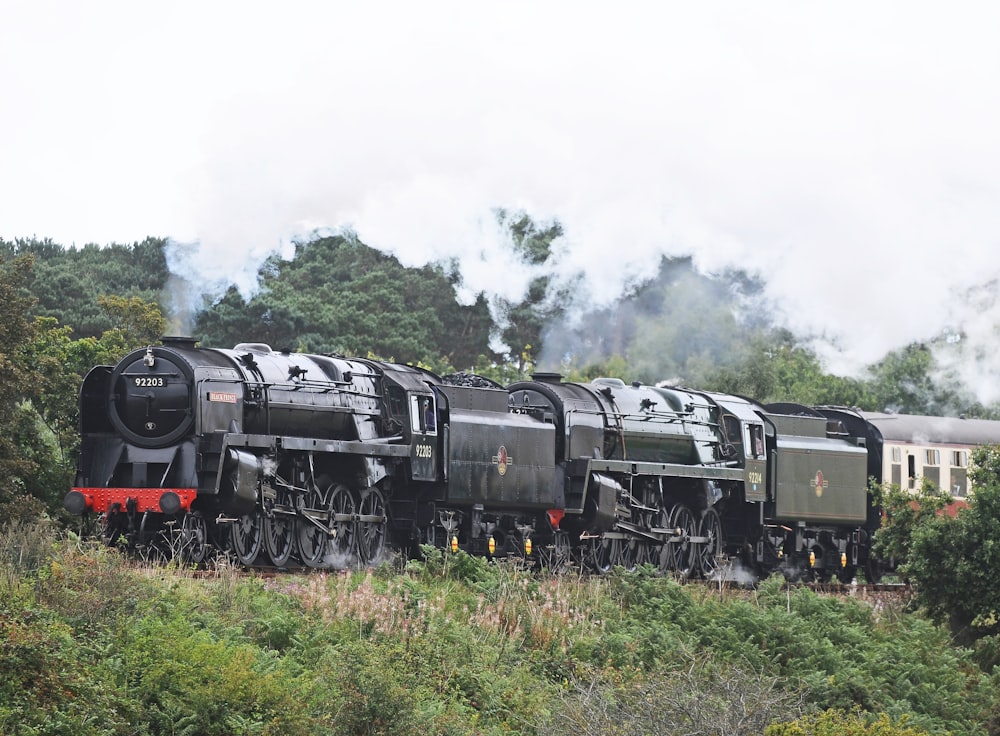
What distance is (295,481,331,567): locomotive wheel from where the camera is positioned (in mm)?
21750

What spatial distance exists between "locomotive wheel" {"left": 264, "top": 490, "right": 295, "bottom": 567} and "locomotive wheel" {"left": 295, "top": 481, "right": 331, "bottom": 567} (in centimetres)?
16

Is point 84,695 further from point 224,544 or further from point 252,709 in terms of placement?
point 224,544

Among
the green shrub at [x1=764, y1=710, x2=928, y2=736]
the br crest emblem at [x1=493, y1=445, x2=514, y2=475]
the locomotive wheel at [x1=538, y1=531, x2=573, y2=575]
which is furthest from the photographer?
the br crest emblem at [x1=493, y1=445, x2=514, y2=475]

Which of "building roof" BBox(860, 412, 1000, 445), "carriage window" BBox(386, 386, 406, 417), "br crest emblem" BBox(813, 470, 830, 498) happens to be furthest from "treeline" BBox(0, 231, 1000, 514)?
"br crest emblem" BBox(813, 470, 830, 498)

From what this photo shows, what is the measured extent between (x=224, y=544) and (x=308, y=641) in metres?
5.67

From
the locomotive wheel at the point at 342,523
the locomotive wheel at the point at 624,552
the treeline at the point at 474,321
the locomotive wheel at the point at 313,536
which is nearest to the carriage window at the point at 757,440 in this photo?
the locomotive wheel at the point at 624,552

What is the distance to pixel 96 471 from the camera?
68.6ft

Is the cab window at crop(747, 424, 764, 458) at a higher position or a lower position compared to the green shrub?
higher

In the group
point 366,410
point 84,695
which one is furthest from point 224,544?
point 84,695

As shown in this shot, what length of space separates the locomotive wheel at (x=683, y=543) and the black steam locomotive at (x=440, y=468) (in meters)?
0.04

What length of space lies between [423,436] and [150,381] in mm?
4601

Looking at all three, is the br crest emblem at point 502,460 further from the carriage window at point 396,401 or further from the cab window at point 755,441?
the cab window at point 755,441

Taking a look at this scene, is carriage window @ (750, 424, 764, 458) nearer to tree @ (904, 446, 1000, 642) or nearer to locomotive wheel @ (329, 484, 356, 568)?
tree @ (904, 446, 1000, 642)

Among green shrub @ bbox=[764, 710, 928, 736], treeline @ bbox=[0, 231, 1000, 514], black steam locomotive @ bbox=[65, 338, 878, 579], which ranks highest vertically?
treeline @ bbox=[0, 231, 1000, 514]
